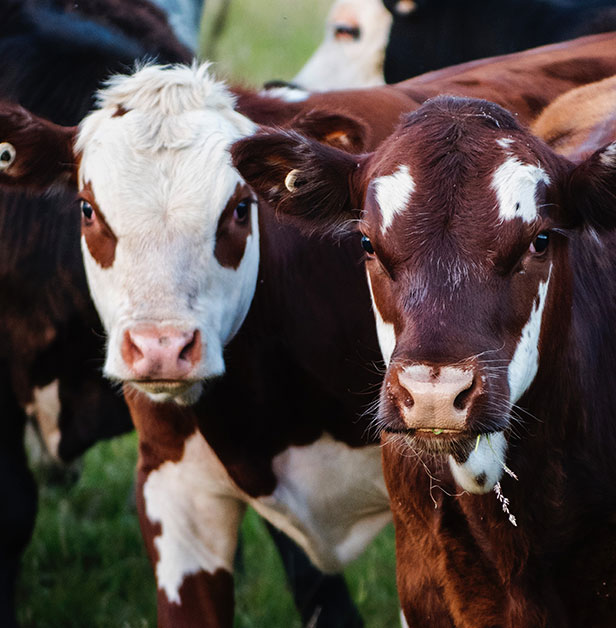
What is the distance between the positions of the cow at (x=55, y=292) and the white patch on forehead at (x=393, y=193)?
1.78 metres

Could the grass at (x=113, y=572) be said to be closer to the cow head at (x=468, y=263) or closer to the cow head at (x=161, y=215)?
the cow head at (x=161, y=215)

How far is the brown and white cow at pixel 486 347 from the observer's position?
9.40ft

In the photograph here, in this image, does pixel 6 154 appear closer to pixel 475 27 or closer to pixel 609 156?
pixel 609 156

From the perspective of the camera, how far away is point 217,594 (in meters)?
4.27

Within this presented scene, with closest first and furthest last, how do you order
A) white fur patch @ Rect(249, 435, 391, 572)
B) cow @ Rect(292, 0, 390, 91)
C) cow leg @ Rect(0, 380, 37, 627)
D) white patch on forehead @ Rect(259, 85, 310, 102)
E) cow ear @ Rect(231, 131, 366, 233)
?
cow ear @ Rect(231, 131, 366, 233)
white fur patch @ Rect(249, 435, 391, 572)
white patch on forehead @ Rect(259, 85, 310, 102)
cow leg @ Rect(0, 380, 37, 627)
cow @ Rect(292, 0, 390, 91)

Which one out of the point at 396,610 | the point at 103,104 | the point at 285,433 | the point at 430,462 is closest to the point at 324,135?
the point at 103,104

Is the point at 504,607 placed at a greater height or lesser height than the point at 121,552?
greater

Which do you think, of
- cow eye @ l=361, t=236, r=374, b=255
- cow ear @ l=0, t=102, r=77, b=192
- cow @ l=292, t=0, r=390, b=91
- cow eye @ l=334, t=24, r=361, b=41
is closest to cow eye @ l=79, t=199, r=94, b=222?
cow ear @ l=0, t=102, r=77, b=192

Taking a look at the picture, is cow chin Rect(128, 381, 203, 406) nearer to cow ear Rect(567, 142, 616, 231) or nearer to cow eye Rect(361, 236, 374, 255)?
cow eye Rect(361, 236, 374, 255)

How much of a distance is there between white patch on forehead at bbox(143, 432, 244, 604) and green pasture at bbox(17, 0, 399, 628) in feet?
1.49

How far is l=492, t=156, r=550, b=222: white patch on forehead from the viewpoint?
296 centimetres

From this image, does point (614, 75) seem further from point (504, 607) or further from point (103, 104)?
point (504, 607)

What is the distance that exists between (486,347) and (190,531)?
175cm

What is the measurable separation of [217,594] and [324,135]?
1.53 m
